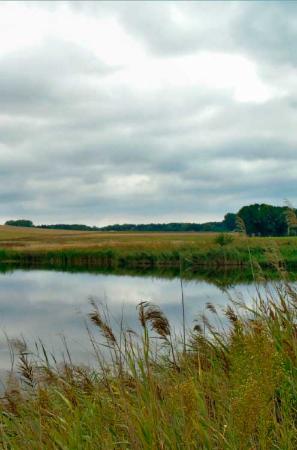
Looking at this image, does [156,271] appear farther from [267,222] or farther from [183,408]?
[183,408]

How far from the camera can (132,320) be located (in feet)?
62.2

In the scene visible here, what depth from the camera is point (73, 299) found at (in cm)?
2858

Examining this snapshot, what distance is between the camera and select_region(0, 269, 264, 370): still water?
17067 mm

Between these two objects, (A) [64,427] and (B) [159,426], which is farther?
(A) [64,427]

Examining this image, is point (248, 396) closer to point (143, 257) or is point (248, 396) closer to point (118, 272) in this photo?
point (118, 272)

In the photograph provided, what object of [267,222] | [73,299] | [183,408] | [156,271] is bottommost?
[73,299]

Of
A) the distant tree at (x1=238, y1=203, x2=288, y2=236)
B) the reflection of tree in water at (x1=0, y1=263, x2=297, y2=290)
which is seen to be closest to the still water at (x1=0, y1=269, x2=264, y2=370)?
the reflection of tree in water at (x1=0, y1=263, x2=297, y2=290)

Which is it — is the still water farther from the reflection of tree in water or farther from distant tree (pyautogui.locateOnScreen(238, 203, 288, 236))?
distant tree (pyautogui.locateOnScreen(238, 203, 288, 236))

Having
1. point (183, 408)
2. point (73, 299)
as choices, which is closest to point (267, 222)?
point (183, 408)

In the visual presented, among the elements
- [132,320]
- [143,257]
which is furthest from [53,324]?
[143,257]

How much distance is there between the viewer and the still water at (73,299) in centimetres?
1707

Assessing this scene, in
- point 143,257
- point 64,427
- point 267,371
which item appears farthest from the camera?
point 143,257

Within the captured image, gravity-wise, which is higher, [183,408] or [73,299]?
[183,408]

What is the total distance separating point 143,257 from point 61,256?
8.89 meters
